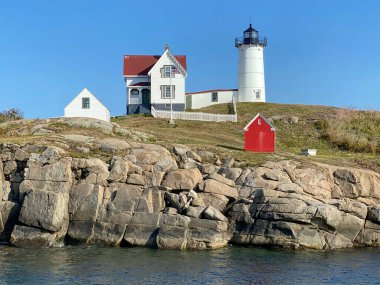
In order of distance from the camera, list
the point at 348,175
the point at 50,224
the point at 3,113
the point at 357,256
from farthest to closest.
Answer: the point at 3,113, the point at 348,175, the point at 50,224, the point at 357,256

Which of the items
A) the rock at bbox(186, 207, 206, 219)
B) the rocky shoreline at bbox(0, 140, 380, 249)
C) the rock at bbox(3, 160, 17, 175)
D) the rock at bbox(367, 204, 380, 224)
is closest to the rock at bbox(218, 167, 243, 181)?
the rocky shoreline at bbox(0, 140, 380, 249)

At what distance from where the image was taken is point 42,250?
27609 millimetres

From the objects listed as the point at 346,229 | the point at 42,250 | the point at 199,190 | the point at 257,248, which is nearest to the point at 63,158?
the point at 42,250

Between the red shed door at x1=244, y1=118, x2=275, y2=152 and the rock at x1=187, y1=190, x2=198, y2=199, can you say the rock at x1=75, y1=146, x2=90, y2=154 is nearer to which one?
the rock at x1=187, y1=190, x2=198, y2=199

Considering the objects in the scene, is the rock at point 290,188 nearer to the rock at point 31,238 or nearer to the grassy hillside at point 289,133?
the grassy hillside at point 289,133

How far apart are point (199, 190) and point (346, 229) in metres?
7.83

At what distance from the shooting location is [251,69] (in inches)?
2842

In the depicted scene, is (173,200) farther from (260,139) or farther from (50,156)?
(260,139)

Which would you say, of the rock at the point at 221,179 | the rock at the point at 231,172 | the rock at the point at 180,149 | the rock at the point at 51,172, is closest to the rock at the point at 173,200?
the rock at the point at 221,179

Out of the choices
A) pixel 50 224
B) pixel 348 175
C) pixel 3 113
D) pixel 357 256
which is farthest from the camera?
pixel 3 113

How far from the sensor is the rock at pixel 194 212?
1120 inches

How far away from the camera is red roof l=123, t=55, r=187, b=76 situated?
66.8 metres

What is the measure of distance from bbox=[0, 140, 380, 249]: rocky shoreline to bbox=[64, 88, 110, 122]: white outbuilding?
18.0 metres

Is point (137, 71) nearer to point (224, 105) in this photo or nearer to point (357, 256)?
point (224, 105)
